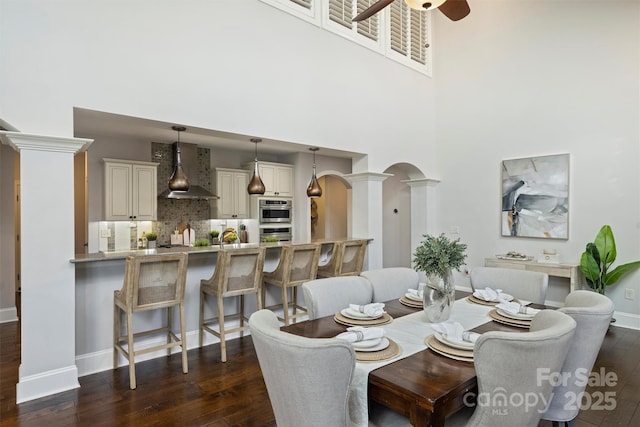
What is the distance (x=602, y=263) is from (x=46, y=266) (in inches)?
229

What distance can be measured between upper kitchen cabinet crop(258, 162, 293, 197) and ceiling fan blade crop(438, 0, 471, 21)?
4113 millimetres

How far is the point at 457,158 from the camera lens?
243 inches

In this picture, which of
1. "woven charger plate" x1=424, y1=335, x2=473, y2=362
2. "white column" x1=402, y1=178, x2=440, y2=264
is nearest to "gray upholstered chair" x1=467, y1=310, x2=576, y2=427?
"woven charger plate" x1=424, y1=335, x2=473, y2=362

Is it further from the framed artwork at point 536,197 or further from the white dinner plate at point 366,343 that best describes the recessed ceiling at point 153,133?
the white dinner plate at point 366,343

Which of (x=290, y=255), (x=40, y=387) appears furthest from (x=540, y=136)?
(x=40, y=387)

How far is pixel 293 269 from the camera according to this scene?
13.4ft

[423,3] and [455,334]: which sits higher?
[423,3]

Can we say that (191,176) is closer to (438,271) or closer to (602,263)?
(438,271)

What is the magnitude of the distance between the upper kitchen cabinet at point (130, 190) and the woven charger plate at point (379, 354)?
508 centimetres

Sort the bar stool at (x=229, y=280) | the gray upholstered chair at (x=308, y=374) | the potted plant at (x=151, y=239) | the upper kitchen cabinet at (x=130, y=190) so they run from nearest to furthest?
the gray upholstered chair at (x=308, y=374) < the bar stool at (x=229, y=280) < the upper kitchen cabinet at (x=130, y=190) < the potted plant at (x=151, y=239)

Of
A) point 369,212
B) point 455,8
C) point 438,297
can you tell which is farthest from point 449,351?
point 369,212

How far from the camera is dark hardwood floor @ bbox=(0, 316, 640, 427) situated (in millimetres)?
2508

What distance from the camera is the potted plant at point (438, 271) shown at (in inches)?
84.0

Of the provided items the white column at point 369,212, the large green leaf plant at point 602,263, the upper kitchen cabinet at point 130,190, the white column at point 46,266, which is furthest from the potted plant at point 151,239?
the large green leaf plant at point 602,263
